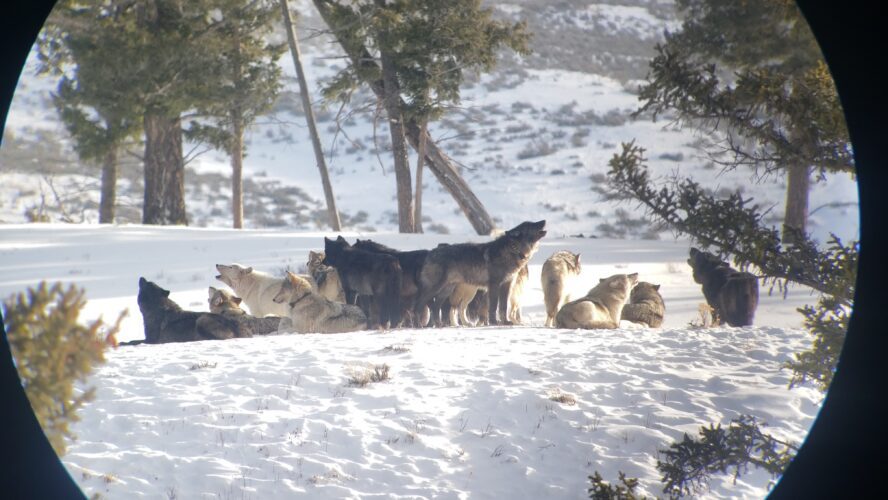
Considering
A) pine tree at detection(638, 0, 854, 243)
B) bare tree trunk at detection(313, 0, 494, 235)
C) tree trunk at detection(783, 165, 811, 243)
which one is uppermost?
bare tree trunk at detection(313, 0, 494, 235)

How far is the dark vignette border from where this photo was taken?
234 centimetres

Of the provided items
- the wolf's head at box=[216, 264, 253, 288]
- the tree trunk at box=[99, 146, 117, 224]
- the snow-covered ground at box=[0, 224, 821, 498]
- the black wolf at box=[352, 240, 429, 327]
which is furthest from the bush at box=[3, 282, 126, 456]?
the tree trunk at box=[99, 146, 117, 224]

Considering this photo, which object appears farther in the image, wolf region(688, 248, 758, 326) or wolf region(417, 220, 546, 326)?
wolf region(417, 220, 546, 326)

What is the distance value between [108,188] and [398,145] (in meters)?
6.51

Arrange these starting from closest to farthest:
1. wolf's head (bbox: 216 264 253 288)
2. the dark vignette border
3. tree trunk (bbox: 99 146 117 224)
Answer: the dark vignette border, wolf's head (bbox: 216 264 253 288), tree trunk (bbox: 99 146 117 224)

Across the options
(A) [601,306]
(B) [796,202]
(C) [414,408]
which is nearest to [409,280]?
(A) [601,306]

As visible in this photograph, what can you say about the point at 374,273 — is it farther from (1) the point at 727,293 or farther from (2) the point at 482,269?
(1) the point at 727,293

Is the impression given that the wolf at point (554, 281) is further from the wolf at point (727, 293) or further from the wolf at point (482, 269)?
the wolf at point (727, 293)

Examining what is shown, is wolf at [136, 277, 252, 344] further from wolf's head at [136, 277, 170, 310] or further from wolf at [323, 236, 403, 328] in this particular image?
wolf at [323, 236, 403, 328]

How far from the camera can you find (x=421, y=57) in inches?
549

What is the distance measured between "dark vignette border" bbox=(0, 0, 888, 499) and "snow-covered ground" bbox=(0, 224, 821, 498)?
27.6 inches

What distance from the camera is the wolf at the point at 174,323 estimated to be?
23.7 ft

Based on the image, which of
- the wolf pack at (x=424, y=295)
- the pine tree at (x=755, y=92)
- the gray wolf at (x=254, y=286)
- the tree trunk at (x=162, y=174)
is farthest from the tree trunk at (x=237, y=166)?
the pine tree at (x=755, y=92)

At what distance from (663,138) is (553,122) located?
2018mm
